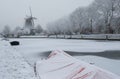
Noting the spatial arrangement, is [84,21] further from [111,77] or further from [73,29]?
[111,77]

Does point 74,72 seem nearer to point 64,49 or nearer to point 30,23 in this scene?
point 64,49

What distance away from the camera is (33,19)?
305 feet

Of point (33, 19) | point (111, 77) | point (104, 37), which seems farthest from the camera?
point (33, 19)

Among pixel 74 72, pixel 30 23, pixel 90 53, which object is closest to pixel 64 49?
pixel 90 53

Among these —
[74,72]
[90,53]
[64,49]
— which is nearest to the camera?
[74,72]

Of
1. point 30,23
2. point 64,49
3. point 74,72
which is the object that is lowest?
point 64,49

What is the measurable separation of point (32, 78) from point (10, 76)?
0.98 m

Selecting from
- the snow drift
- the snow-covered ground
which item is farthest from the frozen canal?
the snow drift

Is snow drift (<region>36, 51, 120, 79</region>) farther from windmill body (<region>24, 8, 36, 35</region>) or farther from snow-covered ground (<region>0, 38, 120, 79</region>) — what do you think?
windmill body (<region>24, 8, 36, 35</region>)

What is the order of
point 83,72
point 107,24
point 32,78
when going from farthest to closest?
point 107,24 → point 32,78 → point 83,72

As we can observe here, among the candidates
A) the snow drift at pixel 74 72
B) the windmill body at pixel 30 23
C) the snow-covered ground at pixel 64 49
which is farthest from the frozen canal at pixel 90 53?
the windmill body at pixel 30 23

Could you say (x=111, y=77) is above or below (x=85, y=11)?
below

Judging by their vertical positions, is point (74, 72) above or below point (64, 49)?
above

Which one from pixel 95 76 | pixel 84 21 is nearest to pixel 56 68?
pixel 95 76
